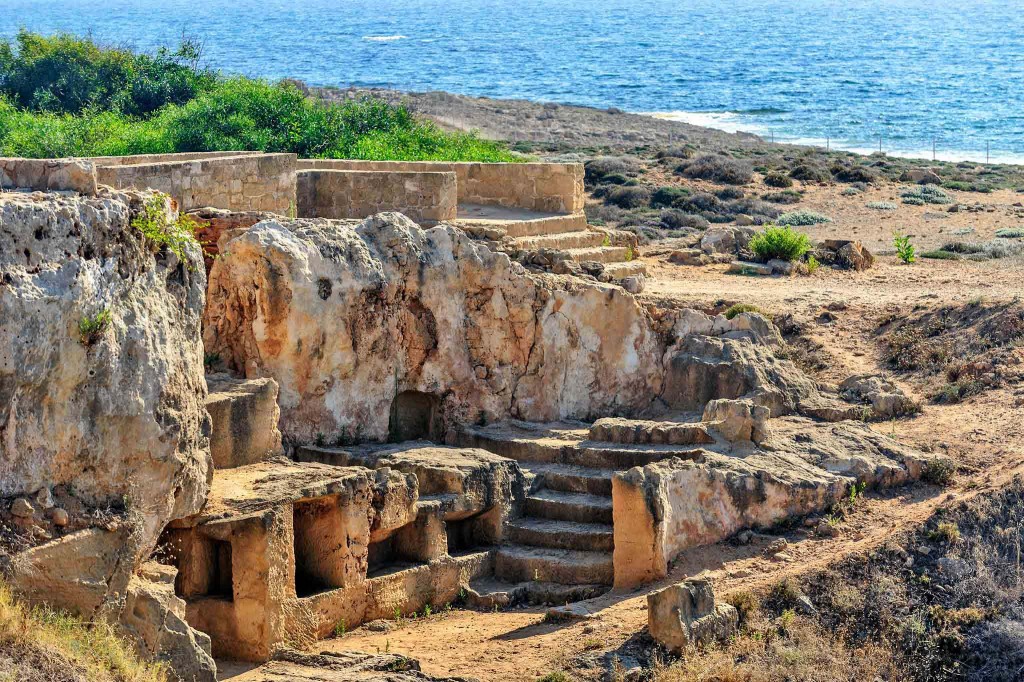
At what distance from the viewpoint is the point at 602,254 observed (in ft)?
66.1

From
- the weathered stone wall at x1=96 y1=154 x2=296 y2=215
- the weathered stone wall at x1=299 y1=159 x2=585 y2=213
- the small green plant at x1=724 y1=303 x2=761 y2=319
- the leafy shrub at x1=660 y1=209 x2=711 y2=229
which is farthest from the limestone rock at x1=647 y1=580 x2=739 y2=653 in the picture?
the leafy shrub at x1=660 y1=209 x2=711 y2=229

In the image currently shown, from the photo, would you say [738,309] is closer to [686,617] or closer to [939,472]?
[939,472]

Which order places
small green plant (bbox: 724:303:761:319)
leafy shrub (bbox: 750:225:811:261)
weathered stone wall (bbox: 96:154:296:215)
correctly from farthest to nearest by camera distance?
leafy shrub (bbox: 750:225:811:261)
small green plant (bbox: 724:303:761:319)
weathered stone wall (bbox: 96:154:296:215)

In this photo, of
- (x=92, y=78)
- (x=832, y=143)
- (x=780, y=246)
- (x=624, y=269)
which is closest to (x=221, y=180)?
(x=624, y=269)

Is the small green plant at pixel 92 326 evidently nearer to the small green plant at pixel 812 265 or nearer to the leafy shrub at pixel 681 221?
the small green plant at pixel 812 265

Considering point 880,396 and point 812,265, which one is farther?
point 812,265

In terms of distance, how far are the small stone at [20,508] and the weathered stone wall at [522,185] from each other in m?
11.2

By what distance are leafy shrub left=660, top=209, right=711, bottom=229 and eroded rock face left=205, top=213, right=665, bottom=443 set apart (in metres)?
11.6

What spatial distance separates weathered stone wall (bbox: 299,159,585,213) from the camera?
20562 mm

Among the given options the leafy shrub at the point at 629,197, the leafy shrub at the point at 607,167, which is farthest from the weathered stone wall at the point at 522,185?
the leafy shrub at the point at 607,167

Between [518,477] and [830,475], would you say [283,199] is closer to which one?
[518,477]

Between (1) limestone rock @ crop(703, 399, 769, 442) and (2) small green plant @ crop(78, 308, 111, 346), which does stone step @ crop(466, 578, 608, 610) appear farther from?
(2) small green plant @ crop(78, 308, 111, 346)

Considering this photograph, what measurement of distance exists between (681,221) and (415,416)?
14.2 m

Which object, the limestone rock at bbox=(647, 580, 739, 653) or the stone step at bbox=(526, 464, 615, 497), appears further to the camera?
the stone step at bbox=(526, 464, 615, 497)
